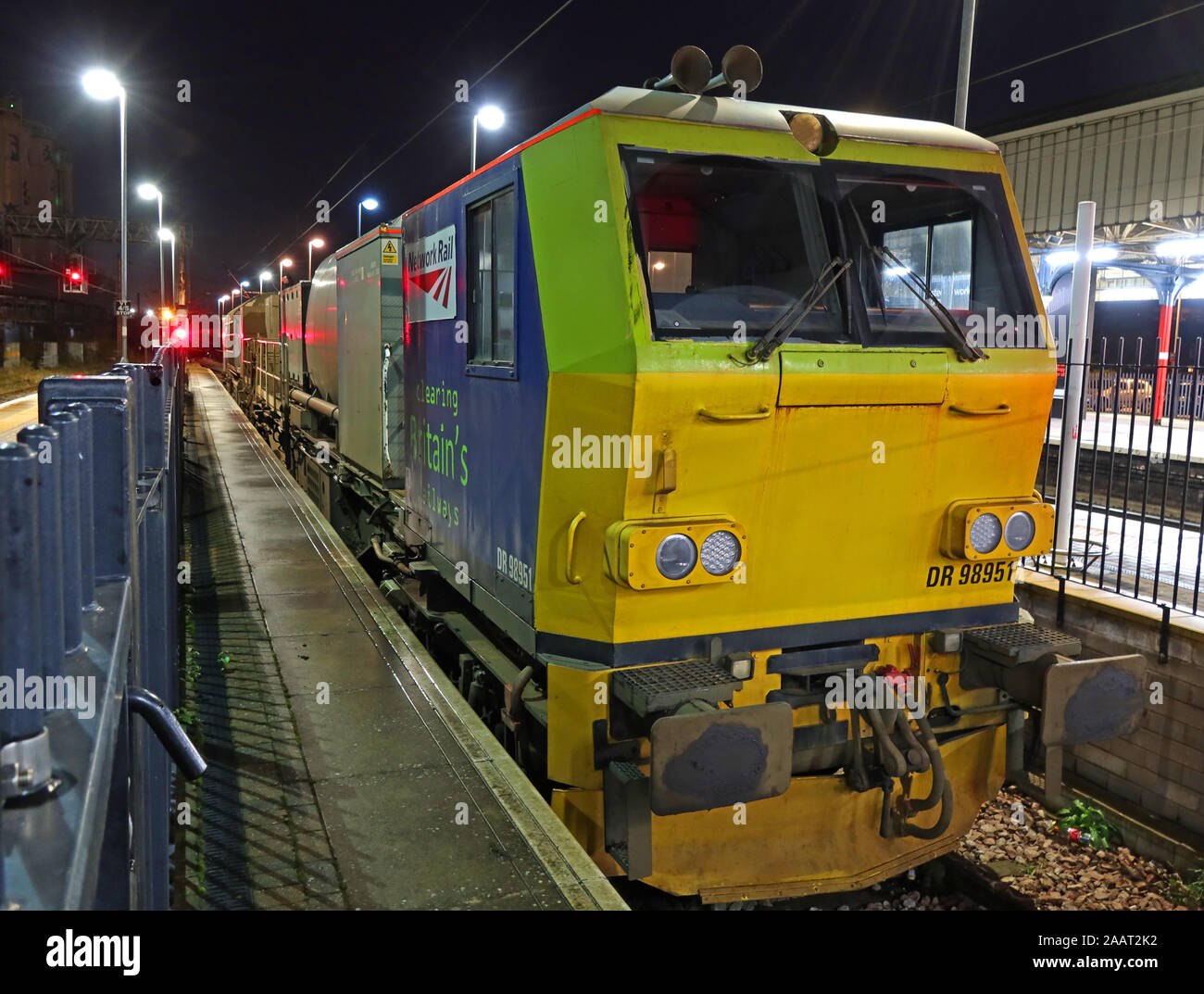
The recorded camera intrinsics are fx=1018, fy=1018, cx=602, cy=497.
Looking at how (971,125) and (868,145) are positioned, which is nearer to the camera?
(868,145)

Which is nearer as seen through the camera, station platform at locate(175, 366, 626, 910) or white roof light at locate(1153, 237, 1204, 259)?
station platform at locate(175, 366, 626, 910)

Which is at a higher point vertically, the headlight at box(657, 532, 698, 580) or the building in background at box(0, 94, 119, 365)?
the building in background at box(0, 94, 119, 365)

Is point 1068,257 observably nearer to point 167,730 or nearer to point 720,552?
point 720,552

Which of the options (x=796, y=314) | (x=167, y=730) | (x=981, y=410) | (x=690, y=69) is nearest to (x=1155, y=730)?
(x=981, y=410)

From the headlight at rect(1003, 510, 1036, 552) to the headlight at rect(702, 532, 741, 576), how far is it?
1539 millimetres

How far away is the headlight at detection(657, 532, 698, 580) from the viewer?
13.8ft

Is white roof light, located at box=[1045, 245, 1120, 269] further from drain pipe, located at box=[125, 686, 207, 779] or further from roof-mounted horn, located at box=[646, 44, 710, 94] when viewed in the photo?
drain pipe, located at box=[125, 686, 207, 779]

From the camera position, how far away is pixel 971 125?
21547 millimetres

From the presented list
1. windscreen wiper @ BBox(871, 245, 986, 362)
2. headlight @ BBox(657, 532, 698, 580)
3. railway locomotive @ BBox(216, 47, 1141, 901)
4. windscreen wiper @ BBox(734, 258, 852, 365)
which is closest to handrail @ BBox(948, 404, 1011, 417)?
railway locomotive @ BBox(216, 47, 1141, 901)

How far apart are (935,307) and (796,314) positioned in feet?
2.92

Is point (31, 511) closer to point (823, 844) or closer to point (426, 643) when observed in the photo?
point (823, 844)

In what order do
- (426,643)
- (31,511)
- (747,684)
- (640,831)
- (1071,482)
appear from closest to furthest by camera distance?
(31,511)
(640,831)
(747,684)
(426,643)
(1071,482)

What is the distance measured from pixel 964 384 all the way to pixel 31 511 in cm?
414
